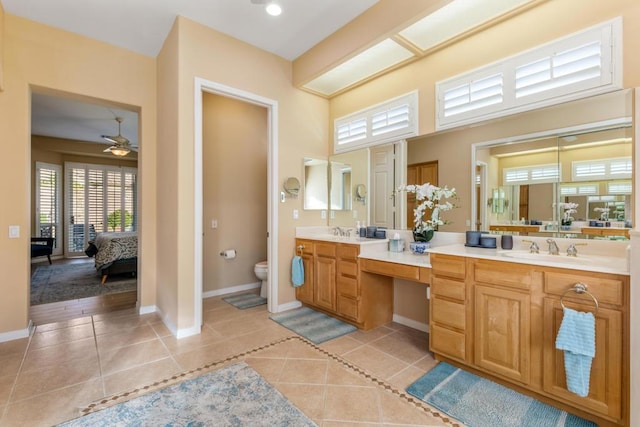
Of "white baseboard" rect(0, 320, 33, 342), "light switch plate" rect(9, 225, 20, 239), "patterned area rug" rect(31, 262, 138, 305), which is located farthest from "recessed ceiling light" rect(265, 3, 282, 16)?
"patterned area rug" rect(31, 262, 138, 305)

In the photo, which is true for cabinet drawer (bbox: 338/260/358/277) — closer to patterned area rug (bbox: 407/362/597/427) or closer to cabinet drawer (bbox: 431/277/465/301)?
cabinet drawer (bbox: 431/277/465/301)

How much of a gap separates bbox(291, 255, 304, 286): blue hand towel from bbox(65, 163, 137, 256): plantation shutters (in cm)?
651

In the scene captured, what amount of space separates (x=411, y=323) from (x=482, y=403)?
1234mm

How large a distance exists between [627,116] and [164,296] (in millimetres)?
4252

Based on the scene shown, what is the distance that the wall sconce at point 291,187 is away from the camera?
144 inches

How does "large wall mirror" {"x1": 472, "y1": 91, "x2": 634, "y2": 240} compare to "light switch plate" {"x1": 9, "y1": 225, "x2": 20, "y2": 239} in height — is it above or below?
above

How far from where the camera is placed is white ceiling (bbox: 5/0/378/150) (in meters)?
2.71

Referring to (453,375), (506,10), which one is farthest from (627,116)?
(453,375)

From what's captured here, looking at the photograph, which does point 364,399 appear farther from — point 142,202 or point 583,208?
point 142,202

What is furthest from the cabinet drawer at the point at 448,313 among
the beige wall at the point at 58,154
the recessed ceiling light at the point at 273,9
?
the beige wall at the point at 58,154

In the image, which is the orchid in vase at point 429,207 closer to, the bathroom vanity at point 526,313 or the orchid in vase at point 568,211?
the bathroom vanity at point 526,313

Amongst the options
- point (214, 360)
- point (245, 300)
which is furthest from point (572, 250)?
point (245, 300)

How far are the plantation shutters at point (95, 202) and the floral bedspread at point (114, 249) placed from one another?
3120 mm

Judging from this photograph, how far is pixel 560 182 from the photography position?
2277 mm
